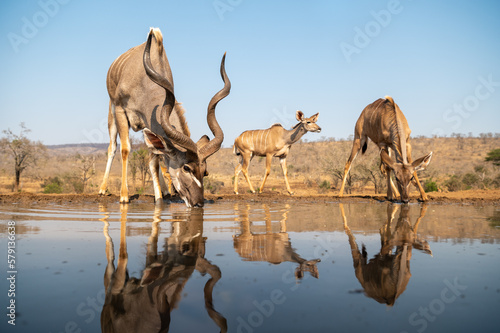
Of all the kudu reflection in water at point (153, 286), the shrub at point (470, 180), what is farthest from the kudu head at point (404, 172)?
the shrub at point (470, 180)

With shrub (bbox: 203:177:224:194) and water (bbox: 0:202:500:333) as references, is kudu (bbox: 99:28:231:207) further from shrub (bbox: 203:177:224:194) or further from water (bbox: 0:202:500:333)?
shrub (bbox: 203:177:224:194)

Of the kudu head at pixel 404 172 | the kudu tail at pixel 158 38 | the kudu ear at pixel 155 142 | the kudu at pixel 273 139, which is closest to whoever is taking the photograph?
the kudu ear at pixel 155 142

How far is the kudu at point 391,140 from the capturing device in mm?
10352

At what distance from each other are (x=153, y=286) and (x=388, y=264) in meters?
1.88

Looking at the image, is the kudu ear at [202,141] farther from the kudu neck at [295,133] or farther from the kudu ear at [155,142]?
the kudu neck at [295,133]

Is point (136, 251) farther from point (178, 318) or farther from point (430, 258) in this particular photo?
point (430, 258)

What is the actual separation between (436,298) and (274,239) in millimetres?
2189

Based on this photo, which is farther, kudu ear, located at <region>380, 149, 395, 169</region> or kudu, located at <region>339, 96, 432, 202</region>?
kudu ear, located at <region>380, 149, 395, 169</region>

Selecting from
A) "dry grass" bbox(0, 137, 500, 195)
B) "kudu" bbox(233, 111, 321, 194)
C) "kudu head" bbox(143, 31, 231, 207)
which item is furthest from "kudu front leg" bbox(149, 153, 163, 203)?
"dry grass" bbox(0, 137, 500, 195)

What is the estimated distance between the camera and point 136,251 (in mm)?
3660

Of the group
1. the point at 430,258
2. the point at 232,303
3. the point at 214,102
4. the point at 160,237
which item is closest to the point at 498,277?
the point at 430,258

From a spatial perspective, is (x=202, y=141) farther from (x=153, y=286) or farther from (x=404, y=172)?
(x=153, y=286)

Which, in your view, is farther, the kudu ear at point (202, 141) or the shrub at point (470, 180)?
the shrub at point (470, 180)

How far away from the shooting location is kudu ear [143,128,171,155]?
7.37 m
